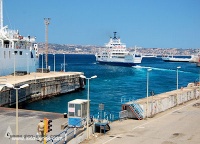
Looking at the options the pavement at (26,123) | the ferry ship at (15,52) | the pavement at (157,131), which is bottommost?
the pavement at (157,131)

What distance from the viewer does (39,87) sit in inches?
2418

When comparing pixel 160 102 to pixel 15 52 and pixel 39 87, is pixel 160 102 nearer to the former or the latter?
pixel 39 87

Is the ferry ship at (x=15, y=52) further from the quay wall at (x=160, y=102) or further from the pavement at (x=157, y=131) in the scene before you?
the pavement at (x=157, y=131)

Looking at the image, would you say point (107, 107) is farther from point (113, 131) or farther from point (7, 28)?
point (7, 28)

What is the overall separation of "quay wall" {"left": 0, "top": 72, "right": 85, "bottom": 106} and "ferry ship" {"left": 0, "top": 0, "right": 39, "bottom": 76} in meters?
5.91

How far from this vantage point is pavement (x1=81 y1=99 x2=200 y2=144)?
87.0ft

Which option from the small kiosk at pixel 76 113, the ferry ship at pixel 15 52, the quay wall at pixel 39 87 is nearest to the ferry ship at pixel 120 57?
the ferry ship at pixel 15 52

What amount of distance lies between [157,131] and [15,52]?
5026 cm

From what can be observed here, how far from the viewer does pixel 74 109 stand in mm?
26453

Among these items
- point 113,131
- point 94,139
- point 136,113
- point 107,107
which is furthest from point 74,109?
point 107,107

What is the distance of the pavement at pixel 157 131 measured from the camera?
2652 cm

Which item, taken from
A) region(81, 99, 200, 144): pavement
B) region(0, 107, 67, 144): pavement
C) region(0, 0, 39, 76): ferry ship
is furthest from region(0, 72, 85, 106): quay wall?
region(81, 99, 200, 144): pavement

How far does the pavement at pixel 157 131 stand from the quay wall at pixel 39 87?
20646mm

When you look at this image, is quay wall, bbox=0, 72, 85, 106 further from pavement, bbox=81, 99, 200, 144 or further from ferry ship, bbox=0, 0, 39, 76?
pavement, bbox=81, 99, 200, 144
